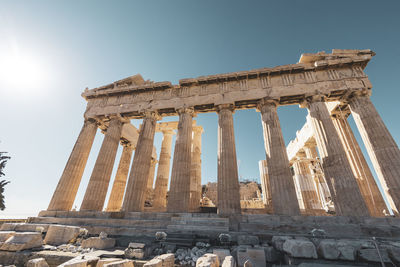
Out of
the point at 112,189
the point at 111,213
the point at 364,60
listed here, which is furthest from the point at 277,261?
the point at 112,189

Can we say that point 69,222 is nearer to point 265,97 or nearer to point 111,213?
point 111,213

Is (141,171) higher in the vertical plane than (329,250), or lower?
higher

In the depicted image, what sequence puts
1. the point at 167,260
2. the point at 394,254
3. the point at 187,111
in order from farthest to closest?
the point at 187,111 → the point at 167,260 → the point at 394,254

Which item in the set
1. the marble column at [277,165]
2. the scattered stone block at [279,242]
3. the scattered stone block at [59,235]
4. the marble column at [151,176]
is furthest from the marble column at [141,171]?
the scattered stone block at [279,242]

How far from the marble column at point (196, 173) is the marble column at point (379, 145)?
1221 centimetres

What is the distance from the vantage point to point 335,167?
10.5m

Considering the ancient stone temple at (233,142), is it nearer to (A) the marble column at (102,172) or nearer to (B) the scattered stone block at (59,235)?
(A) the marble column at (102,172)

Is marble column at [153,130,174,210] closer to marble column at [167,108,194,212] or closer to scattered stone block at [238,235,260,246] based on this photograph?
marble column at [167,108,194,212]

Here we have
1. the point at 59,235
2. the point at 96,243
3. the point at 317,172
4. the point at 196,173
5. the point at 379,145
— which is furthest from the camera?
the point at 317,172

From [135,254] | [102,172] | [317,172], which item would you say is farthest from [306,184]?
[102,172]

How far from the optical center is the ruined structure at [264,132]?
10.3m

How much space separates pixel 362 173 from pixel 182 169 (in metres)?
13.0

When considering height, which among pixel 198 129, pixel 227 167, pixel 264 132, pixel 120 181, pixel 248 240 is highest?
pixel 198 129

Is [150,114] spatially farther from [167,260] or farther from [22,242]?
[167,260]
